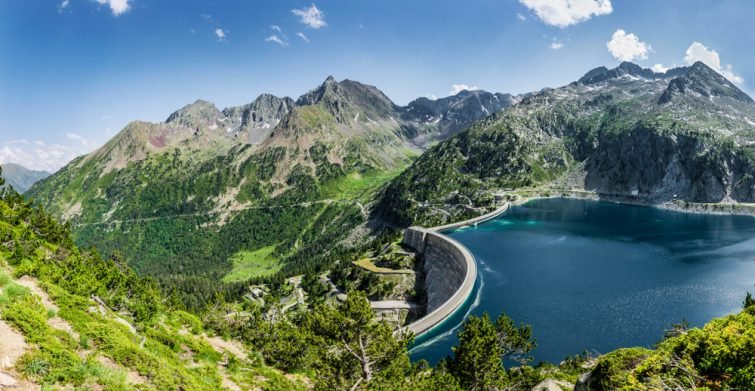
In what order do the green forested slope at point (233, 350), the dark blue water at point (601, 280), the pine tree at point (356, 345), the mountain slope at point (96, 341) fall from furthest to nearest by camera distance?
the dark blue water at point (601, 280)
the pine tree at point (356, 345)
the green forested slope at point (233, 350)
the mountain slope at point (96, 341)

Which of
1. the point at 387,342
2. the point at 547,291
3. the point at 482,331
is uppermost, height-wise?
the point at 387,342

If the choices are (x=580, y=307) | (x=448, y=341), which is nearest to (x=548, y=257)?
(x=580, y=307)

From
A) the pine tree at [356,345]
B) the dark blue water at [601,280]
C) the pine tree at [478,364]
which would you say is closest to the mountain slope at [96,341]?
the pine tree at [356,345]

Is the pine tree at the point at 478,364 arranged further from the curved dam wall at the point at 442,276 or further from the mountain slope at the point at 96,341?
the curved dam wall at the point at 442,276

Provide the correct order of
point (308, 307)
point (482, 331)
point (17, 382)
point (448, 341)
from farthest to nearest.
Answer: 1. point (308, 307)
2. point (448, 341)
3. point (482, 331)
4. point (17, 382)

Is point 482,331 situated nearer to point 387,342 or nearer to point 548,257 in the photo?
point 387,342

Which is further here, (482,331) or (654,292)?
(654,292)

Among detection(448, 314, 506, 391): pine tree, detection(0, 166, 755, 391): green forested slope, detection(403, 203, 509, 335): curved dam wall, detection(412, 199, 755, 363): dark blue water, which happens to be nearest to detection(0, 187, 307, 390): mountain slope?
detection(0, 166, 755, 391): green forested slope

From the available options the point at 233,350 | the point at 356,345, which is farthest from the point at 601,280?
the point at 233,350
